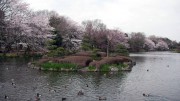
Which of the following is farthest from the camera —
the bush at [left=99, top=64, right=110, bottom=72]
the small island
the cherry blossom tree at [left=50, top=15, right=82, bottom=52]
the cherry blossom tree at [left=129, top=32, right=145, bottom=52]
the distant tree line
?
the cherry blossom tree at [left=129, top=32, right=145, bottom=52]

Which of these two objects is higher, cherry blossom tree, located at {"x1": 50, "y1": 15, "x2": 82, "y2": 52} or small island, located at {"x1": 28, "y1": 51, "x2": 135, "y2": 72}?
cherry blossom tree, located at {"x1": 50, "y1": 15, "x2": 82, "y2": 52}

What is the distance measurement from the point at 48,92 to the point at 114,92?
6.92 metres

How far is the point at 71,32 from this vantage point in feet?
304

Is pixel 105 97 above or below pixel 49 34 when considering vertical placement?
below

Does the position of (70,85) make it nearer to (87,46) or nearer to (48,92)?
(48,92)

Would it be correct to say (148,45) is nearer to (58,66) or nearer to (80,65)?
(80,65)

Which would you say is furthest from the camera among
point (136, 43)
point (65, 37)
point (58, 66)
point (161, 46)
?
point (161, 46)

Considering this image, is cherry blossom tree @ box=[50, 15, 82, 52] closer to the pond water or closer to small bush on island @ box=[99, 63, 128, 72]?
small bush on island @ box=[99, 63, 128, 72]

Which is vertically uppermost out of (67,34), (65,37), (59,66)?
(67,34)

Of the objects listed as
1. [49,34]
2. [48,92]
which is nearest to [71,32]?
[49,34]

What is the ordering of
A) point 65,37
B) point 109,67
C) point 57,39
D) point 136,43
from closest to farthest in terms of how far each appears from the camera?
point 109,67, point 57,39, point 65,37, point 136,43

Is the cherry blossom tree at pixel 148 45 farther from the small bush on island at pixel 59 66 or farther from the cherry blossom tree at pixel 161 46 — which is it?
the small bush on island at pixel 59 66

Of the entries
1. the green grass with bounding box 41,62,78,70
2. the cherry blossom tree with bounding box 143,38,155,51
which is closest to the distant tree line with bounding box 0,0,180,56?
the green grass with bounding box 41,62,78,70

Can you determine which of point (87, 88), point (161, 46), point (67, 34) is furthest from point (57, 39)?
point (161, 46)
